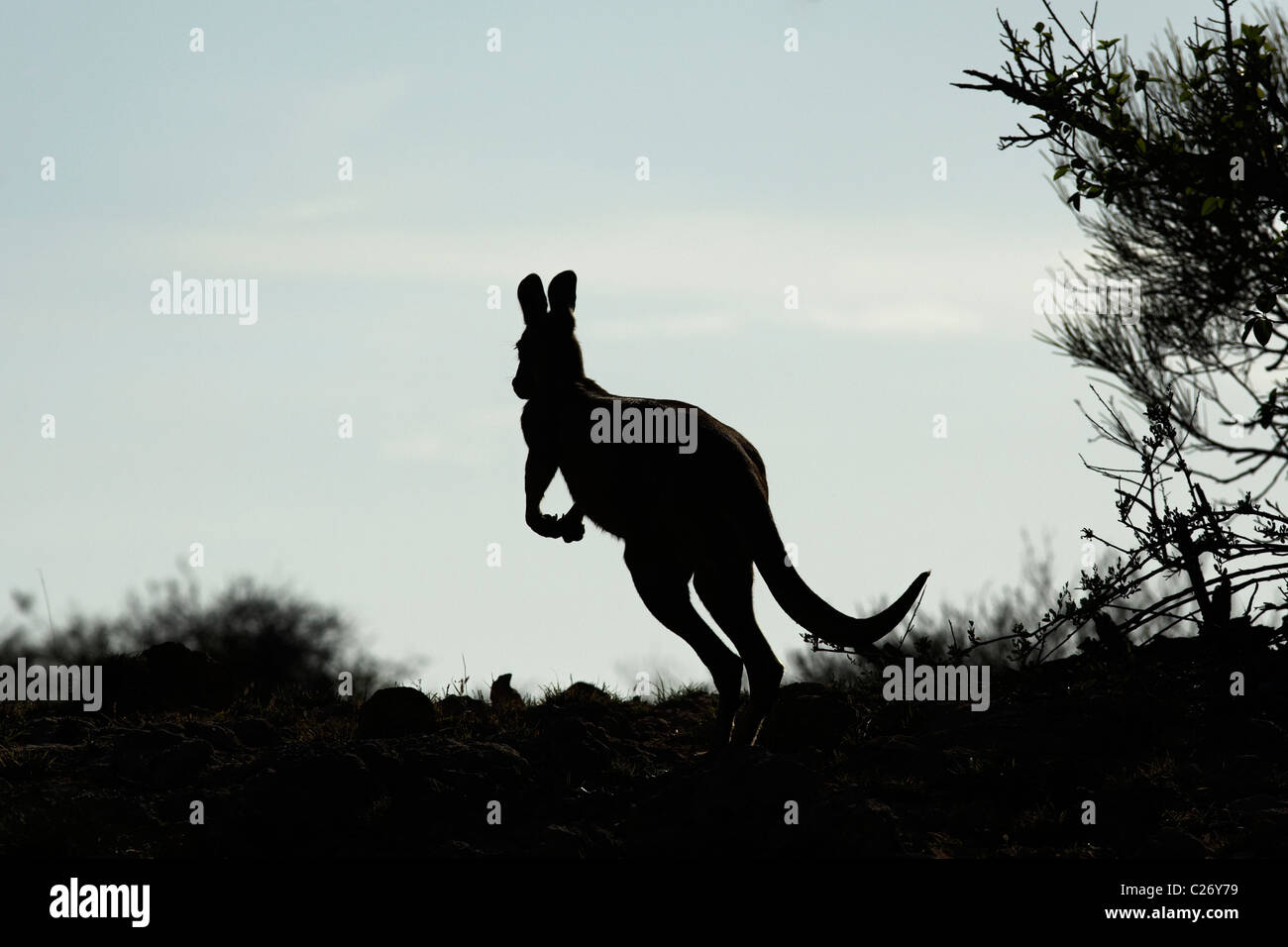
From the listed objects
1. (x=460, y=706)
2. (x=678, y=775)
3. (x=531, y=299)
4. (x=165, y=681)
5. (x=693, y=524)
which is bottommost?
(x=678, y=775)

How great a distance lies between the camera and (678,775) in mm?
7281

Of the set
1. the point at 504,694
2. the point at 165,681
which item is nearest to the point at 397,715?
the point at 504,694

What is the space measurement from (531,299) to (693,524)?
172 centimetres

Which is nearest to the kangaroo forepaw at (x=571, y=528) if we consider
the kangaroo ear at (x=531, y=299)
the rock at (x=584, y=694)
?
the kangaroo ear at (x=531, y=299)

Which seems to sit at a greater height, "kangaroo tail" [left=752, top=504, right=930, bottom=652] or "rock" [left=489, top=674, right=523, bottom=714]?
"kangaroo tail" [left=752, top=504, right=930, bottom=652]

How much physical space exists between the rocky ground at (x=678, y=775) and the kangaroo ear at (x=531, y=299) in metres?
2.17

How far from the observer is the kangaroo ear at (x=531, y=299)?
27.8 ft

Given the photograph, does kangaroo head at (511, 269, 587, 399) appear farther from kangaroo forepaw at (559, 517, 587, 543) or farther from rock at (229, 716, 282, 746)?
rock at (229, 716, 282, 746)

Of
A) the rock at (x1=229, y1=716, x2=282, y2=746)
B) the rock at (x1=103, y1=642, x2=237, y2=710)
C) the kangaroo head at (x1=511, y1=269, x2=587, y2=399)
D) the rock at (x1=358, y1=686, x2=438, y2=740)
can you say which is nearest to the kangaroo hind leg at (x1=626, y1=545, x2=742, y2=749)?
the kangaroo head at (x1=511, y1=269, x2=587, y2=399)

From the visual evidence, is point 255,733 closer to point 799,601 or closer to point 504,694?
point 504,694

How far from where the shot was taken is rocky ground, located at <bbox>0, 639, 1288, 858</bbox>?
6559 millimetres

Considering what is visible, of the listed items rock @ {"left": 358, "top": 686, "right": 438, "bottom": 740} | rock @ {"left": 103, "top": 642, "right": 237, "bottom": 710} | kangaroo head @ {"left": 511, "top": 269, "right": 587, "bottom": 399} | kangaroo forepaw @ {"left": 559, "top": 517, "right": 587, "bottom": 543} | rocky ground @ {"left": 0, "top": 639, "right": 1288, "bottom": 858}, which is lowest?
rocky ground @ {"left": 0, "top": 639, "right": 1288, "bottom": 858}
